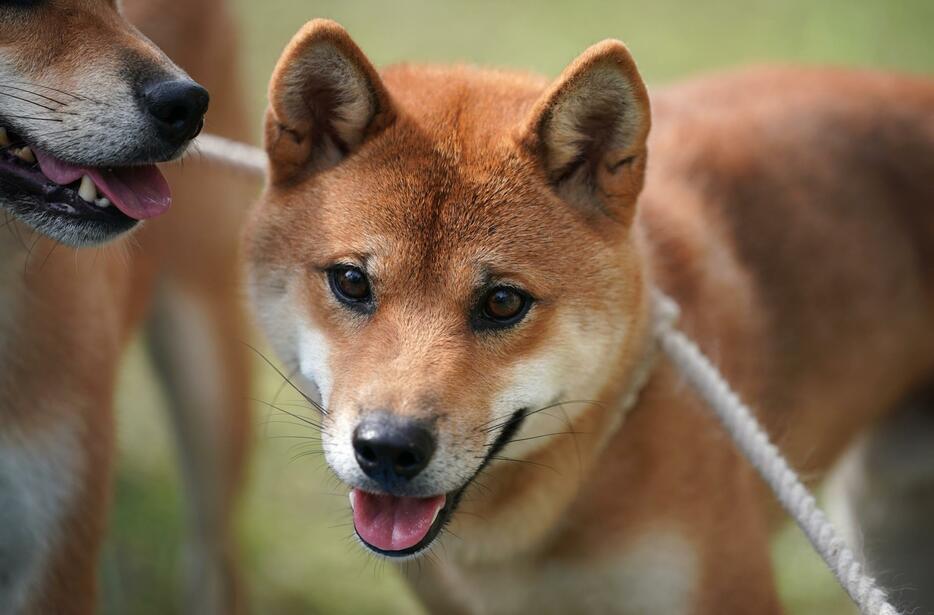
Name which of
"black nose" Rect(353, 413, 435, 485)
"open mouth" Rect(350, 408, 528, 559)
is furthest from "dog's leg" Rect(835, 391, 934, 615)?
"black nose" Rect(353, 413, 435, 485)

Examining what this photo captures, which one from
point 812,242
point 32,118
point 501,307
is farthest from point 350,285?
point 812,242

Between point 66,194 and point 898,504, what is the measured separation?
3.15 metres

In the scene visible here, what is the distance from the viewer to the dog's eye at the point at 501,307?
268 cm

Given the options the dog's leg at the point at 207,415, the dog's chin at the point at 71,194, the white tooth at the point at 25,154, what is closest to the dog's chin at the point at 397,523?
the dog's chin at the point at 71,194

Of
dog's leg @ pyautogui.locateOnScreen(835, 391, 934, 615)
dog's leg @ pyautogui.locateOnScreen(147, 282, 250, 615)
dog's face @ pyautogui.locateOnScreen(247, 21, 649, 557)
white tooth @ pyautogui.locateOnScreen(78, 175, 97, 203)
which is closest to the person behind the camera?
dog's face @ pyautogui.locateOnScreen(247, 21, 649, 557)

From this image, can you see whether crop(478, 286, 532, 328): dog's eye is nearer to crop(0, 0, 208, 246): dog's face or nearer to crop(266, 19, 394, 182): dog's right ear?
crop(266, 19, 394, 182): dog's right ear

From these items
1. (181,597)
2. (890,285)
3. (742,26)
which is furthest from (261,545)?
(742,26)

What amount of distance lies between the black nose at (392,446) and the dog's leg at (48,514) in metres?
0.99

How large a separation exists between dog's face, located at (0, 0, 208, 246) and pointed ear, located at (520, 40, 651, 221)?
0.85m

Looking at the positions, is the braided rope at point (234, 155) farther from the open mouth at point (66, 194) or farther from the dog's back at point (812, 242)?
the dog's back at point (812, 242)

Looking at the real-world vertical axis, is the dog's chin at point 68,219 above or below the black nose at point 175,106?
below

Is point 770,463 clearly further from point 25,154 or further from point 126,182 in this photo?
point 25,154

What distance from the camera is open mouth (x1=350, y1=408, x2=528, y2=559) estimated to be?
101 inches

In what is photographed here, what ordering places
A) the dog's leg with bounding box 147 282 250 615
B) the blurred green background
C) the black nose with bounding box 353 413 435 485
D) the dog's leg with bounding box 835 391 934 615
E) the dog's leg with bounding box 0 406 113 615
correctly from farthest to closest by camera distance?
the blurred green background, the dog's leg with bounding box 147 282 250 615, the dog's leg with bounding box 835 391 934 615, the dog's leg with bounding box 0 406 113 615, the black nose with bounding box 353 413 435 485
